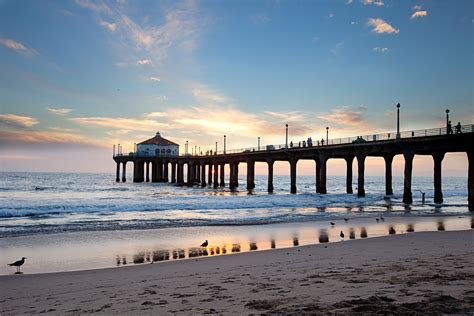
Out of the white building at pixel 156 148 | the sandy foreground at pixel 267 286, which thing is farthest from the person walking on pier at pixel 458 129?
the white building at pixel 156 148

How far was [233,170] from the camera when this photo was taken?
6812cm

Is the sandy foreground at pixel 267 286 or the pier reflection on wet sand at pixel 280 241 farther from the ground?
the sandy foreground at pixel 267 286

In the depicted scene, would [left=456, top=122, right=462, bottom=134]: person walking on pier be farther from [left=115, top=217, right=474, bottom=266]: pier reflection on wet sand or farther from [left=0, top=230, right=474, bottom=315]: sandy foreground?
[left=0, top=230, right=474, bottom=315]: sandy foreground

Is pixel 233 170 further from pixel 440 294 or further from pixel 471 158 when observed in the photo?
pixel 440 294

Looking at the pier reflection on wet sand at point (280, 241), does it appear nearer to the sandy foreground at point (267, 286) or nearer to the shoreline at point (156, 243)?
the shoreline at point (156, 243)

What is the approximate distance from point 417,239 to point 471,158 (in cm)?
1873

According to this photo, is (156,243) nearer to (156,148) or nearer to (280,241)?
(280,241)

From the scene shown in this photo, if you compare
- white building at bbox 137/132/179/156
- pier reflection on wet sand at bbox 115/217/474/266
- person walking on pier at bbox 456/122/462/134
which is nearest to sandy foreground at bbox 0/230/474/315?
pier reflection on wet sand at bbox 115/217/474/266

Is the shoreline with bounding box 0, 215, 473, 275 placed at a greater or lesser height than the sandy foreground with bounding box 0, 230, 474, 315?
lesser

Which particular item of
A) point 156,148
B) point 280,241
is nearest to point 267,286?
point 280,241

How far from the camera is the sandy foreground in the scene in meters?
5.38

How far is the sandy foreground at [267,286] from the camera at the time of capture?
5379 millimetres

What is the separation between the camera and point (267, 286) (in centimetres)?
672

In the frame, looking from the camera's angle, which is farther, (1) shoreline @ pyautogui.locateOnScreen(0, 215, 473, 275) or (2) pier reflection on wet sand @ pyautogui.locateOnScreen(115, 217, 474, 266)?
(2) pier reflection on wet sand @ pyautogui.locateOnScreen(115, 217, 474, 266)
